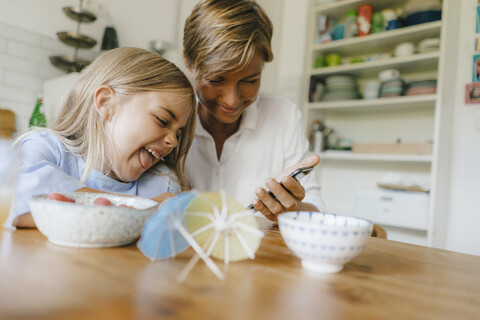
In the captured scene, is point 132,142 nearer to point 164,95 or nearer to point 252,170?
point 164,95

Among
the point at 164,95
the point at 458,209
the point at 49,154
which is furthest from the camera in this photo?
the point at 458,209

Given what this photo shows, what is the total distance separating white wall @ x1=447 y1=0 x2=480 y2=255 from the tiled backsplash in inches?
110

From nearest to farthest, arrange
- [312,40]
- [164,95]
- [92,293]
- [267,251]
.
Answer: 1. [92,293]
2. [267,251]
3. [164,95]
4. [312,40]

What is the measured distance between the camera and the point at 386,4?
9.45 ft

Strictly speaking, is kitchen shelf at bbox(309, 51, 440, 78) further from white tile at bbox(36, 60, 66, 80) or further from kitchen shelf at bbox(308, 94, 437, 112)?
white tile at bbox(36, 60, 66, 80)

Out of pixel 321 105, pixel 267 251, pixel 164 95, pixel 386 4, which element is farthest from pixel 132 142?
pixel 386 4

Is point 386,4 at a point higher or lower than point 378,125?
higher

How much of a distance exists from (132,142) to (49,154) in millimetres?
209

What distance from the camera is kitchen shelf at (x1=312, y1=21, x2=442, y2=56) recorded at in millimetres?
2523

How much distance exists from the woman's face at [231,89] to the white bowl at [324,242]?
0.79m

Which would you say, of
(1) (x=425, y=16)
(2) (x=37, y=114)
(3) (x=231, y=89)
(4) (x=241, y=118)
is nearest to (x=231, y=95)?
(3) (x=231, y=89)

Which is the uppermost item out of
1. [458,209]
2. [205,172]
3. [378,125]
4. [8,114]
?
[378,125]

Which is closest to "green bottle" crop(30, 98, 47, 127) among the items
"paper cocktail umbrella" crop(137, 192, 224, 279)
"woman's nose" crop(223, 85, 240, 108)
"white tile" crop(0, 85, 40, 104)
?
"white tile" crop(0, 85, 40, 104)

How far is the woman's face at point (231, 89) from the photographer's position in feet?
3.99
